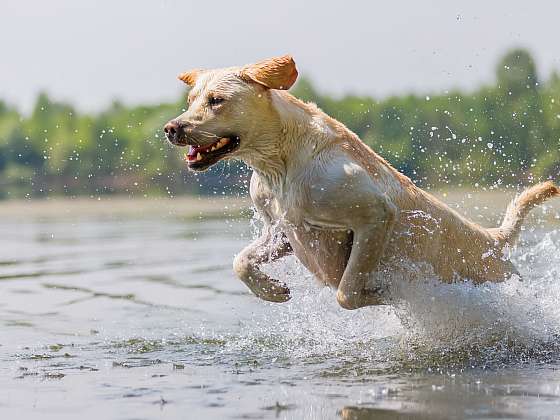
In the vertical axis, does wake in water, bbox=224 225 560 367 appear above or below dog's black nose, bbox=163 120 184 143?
below

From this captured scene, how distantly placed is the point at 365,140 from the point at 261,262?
42.9m

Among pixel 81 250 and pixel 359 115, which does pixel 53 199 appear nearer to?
pixel 359 115

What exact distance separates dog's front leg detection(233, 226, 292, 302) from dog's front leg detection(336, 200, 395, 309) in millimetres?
703

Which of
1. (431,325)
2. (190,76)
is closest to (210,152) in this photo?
(190,76)

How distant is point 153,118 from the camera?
72812mm

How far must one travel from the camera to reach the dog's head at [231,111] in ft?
23.1

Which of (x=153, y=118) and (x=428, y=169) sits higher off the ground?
(x=153, y=118)

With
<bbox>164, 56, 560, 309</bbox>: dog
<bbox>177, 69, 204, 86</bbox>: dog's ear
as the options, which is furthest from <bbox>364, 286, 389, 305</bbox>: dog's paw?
<bbox>177, 69, 204, 86</bbox>: dog's ear

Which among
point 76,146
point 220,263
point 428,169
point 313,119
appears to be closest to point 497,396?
point 313,119

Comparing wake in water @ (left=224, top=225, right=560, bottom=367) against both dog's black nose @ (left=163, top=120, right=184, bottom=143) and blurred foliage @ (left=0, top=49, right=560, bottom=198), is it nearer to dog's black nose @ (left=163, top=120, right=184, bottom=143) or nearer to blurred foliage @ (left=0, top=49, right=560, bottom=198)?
dog's black nose @ (left=163, top=120, right=184, bottom=143)

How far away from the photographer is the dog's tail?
27.7ft

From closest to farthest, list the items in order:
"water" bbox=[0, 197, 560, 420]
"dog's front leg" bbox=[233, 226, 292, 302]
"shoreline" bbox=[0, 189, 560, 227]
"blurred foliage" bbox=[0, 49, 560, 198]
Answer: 1. "water" bbox=[0, 197, 560, 420]
2. "dog's front leg" bbox=[233, 226, 292, 302]
3. "shoreline" bbox=[0, 189, 560, 227]
4. "blurred foliage" bbox=[0, 49, 560, 198]

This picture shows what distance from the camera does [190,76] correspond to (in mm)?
7629

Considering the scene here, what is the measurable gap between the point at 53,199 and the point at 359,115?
2229cm
